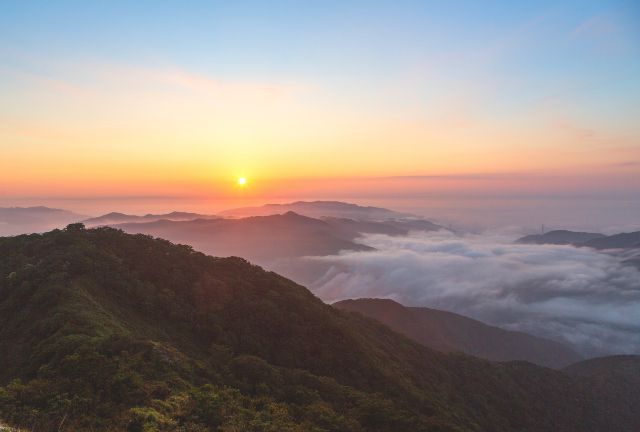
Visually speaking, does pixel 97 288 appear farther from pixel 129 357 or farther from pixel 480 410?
pixel 480 410

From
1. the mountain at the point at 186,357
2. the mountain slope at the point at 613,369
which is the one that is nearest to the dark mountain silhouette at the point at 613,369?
the mountain slope at the point at 613,369

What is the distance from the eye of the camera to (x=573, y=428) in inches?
2916

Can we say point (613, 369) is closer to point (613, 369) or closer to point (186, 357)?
point (613, 369)

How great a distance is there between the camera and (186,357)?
2780 centimetres

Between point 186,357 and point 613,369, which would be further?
point 613,369

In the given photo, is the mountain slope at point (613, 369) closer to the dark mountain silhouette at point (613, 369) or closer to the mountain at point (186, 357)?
the dark mountain silhouette at point (613, 369)

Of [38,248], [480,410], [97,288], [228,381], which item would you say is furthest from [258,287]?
[480,410]

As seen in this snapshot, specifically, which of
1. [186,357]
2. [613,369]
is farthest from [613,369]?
[186,357]

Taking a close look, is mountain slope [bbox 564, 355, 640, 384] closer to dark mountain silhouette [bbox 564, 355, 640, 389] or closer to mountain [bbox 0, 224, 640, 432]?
dark mountain silhouette [bbox 564, 355, 640, 389]

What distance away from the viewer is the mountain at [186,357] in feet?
63.1

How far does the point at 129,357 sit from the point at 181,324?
47.7 feet

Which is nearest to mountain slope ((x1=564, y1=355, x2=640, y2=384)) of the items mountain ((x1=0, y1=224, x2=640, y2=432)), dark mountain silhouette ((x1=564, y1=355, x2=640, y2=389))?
dark mountain silhouette ((x1=564, y1=355, x2=640, y2=389))

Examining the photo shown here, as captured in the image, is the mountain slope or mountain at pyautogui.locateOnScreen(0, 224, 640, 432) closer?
mountain at pyautogui.locateOnScreen(0, 224, 640, 432)

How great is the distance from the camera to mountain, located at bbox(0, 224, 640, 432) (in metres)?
19.2
